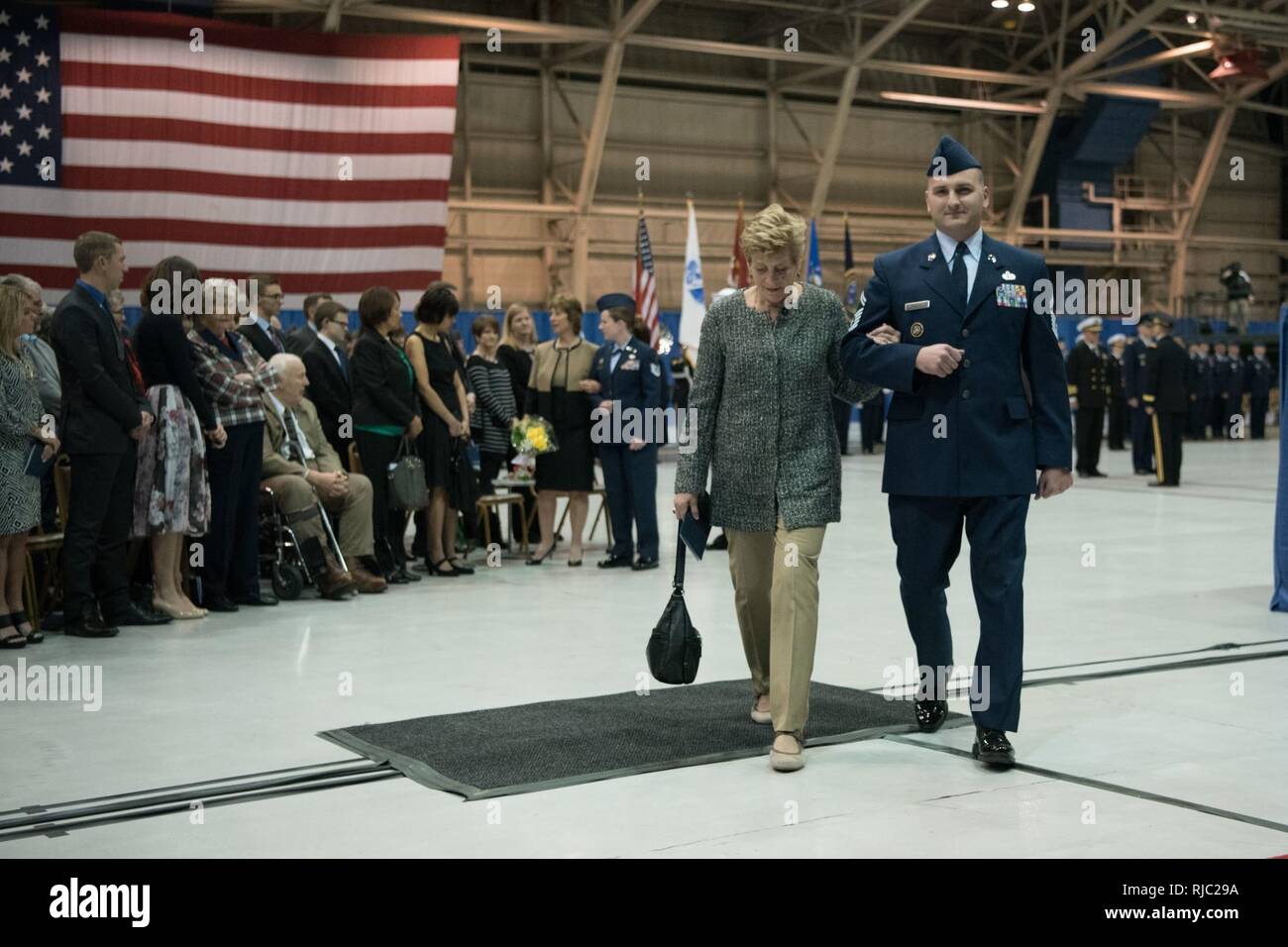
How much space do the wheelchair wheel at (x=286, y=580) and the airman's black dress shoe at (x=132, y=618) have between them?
0.85 meters

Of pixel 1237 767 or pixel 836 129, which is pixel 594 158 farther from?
pixel 1237 767

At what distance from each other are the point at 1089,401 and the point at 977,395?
13595 millimetres

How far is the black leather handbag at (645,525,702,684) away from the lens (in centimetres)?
446

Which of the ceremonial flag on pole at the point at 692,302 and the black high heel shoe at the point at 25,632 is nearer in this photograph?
the black high heel shoe at the point at 25,632

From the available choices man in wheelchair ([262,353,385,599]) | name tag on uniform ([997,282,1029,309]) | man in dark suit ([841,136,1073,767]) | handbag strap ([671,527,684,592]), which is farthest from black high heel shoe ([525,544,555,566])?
name tag on uniform ([997,282,1029,309])

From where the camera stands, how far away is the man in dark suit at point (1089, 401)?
55.6ft

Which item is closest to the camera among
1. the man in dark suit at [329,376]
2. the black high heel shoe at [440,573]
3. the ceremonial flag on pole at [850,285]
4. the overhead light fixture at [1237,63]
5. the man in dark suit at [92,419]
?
the man in dark suit at [92,419]

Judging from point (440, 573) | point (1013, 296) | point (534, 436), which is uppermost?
point (1013, 296)

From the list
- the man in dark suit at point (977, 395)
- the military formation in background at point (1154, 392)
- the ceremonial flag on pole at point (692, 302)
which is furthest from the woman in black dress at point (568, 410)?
the ceremonial flag on pole at point (692, 302)

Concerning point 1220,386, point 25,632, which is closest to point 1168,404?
point 1220,386

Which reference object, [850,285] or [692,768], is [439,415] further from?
[850,285]

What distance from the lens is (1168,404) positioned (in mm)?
15148

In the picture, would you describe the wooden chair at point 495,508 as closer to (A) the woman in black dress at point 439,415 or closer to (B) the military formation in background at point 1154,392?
(A) the woman in black dress at point 439,415

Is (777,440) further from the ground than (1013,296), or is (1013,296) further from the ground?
(1013,296)
